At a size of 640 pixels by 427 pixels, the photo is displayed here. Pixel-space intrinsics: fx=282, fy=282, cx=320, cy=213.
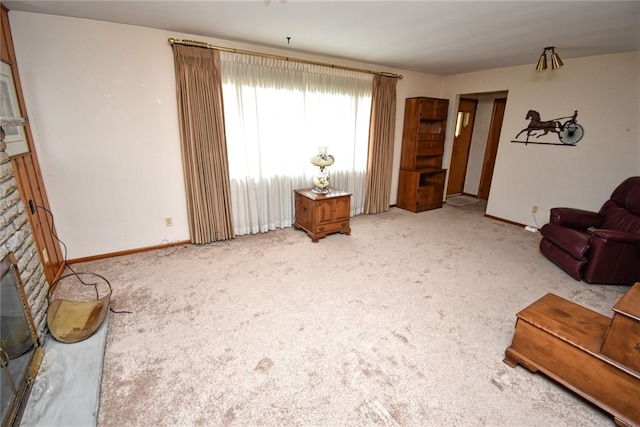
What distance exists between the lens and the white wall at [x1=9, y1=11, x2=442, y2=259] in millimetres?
2539

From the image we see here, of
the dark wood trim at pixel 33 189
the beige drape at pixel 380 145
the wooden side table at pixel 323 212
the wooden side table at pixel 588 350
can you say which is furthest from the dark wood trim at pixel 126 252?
the wooden side table at pixel 588 350

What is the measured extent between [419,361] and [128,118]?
3.44m

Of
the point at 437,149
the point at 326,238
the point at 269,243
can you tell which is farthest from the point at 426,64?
the point at 269,243

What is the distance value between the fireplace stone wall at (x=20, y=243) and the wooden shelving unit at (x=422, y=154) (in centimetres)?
477

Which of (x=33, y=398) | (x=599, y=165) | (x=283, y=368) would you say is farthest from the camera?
(x=599, y=165)

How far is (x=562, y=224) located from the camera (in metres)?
3.19

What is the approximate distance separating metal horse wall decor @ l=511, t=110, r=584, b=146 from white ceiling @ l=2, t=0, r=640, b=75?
80cm

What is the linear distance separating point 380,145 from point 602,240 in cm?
295

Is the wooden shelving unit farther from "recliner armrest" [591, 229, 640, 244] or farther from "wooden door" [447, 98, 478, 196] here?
"recliner armrest" [591, 229, 640, 244]

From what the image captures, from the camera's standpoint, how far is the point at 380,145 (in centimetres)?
466

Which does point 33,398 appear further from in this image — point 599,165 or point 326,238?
point 599,165

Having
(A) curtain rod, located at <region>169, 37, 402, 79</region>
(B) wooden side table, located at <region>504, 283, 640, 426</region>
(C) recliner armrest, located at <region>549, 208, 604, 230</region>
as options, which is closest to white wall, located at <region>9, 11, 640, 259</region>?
(A) curtain rod, located at <region>169, 37, 402, 79</region>

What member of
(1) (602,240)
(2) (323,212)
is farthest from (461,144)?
(2) (323,212)

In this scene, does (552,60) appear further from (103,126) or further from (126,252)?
(126,252)
